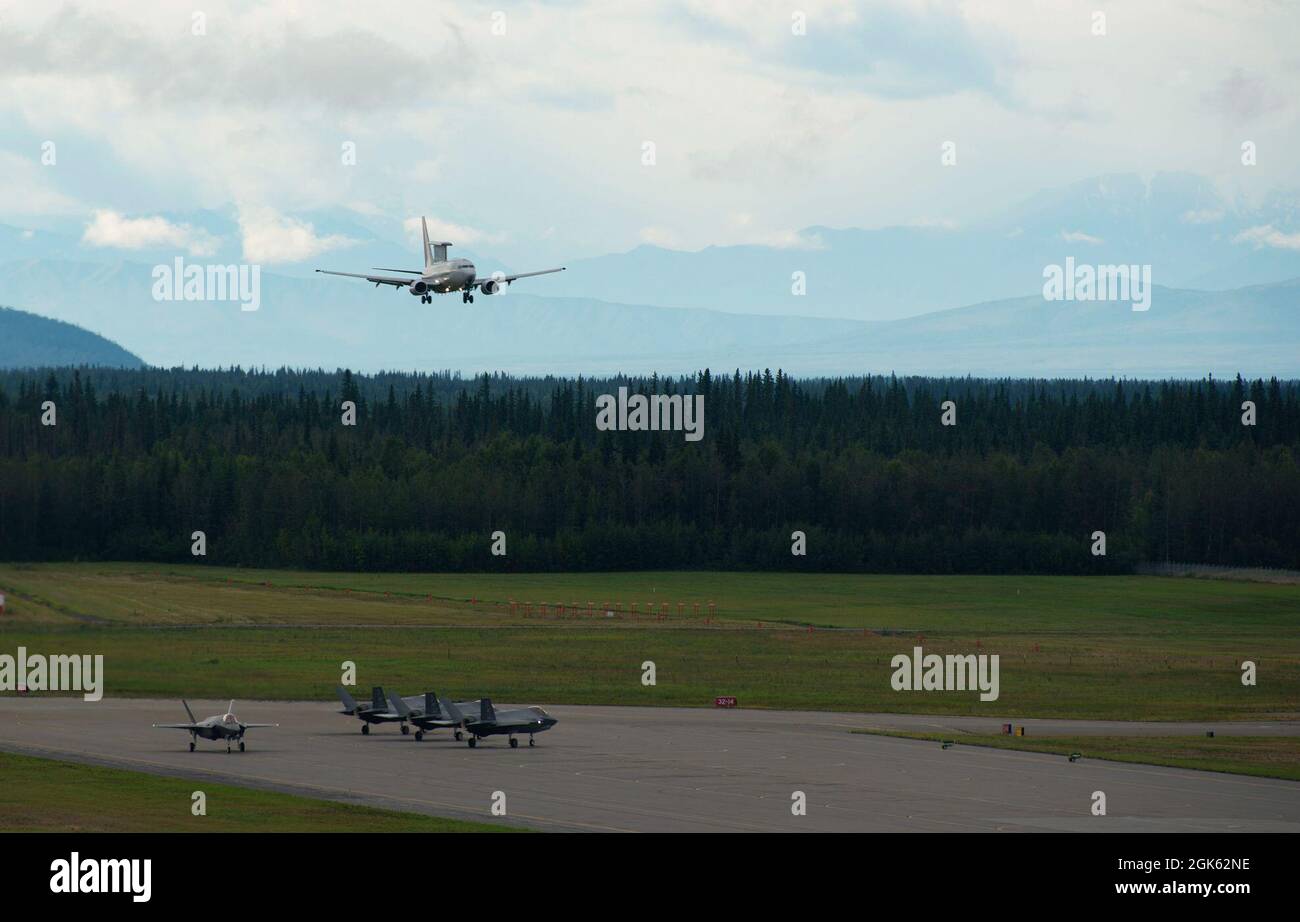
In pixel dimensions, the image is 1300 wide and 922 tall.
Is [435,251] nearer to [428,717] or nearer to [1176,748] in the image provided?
[428,717]

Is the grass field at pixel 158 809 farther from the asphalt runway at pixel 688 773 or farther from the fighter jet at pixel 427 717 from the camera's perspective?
the fighter jet at pixel 427 717

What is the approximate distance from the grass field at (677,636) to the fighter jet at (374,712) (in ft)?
44.4

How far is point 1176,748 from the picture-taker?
247ft

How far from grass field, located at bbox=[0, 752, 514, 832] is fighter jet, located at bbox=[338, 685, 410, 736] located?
15801mm

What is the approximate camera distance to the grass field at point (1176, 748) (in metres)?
69.9

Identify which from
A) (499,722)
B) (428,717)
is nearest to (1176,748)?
(499,722)

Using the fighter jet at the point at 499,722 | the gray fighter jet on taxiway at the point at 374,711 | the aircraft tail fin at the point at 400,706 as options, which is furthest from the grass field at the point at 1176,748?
the gray fighter jet on taxiway at the point at 374,711

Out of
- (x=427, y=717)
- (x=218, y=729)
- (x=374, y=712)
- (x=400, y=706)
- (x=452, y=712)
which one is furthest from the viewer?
(x=374, y=712)

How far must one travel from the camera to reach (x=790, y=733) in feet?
260

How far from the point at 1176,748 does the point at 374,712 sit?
37.4 meters

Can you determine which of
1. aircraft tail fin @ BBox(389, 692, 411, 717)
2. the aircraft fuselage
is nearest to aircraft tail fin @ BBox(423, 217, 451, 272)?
the aircraft fuselage

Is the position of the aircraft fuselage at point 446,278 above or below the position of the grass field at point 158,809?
above

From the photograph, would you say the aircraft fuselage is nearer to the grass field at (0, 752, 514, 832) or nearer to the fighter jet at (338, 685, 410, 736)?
the fighter jet at (338, 685, 410, 736)
